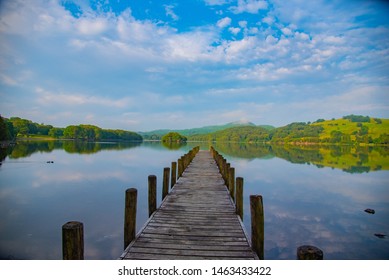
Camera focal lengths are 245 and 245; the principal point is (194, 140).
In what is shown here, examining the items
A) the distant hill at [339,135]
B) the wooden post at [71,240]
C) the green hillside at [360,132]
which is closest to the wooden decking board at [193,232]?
the wooden post at [71,240]

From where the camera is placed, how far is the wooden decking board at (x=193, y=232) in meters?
4.41

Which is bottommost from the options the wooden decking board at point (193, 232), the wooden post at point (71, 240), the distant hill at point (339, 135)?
the wooden decking board at point (193, 232)

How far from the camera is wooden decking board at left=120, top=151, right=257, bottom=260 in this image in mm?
4414

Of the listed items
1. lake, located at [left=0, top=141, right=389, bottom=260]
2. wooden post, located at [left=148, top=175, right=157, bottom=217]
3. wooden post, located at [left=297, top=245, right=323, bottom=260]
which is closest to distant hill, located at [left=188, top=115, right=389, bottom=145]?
lake, located at [left=0, top=141, right=389, bottom=260]

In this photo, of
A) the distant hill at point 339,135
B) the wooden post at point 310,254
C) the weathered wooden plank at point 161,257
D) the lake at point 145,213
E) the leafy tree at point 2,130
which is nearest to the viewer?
the wooden post at point 310,254

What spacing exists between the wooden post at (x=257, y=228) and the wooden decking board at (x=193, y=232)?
15 cm

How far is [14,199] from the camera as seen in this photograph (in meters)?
14.1

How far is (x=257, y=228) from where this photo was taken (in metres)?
4.64

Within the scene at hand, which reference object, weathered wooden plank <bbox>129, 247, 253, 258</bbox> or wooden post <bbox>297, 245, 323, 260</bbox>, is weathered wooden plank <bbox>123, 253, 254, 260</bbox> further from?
wooden post <bbox>297, 245, 323, 260</bbox>

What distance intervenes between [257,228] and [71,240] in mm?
3172

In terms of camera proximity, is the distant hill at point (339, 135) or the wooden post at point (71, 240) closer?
the wooden post at point (71, 240)

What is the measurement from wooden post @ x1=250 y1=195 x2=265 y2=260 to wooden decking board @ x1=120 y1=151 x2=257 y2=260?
148 millimetres

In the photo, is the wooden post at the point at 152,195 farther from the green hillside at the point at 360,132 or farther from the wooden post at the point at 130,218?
the green hillside at the point at 360,132
